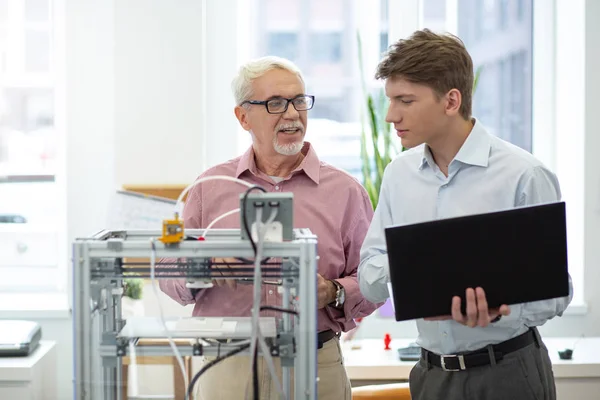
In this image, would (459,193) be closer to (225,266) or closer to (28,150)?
(225,266)

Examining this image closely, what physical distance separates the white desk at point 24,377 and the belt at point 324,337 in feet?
5.36

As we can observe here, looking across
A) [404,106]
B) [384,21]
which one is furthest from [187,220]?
[384,21]

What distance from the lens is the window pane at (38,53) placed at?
4141mm

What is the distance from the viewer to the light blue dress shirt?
1798mm

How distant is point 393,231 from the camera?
4.90ft

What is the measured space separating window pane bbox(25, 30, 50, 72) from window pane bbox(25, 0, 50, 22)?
0.25ft

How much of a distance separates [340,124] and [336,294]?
234 centimetres

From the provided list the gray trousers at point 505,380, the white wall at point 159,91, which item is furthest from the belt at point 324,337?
the white wall at point 159,91

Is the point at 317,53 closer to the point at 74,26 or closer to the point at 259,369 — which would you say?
the point at 74,26

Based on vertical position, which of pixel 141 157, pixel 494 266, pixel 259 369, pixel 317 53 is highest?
pixel 317 53

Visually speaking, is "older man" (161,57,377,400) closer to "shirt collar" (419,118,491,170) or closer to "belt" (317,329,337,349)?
"belt" (317,329,337,349)

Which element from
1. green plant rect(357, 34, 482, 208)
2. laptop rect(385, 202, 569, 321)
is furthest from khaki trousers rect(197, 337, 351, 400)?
green plant rect(357, 34, 482, 208)

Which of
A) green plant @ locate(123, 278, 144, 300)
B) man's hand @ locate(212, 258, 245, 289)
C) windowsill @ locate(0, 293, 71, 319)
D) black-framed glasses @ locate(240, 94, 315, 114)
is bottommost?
windowsill @ locate(0, 293, 71, 319)

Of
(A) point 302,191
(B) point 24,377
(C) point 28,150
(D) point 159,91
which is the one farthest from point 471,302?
(C) point 28,150
